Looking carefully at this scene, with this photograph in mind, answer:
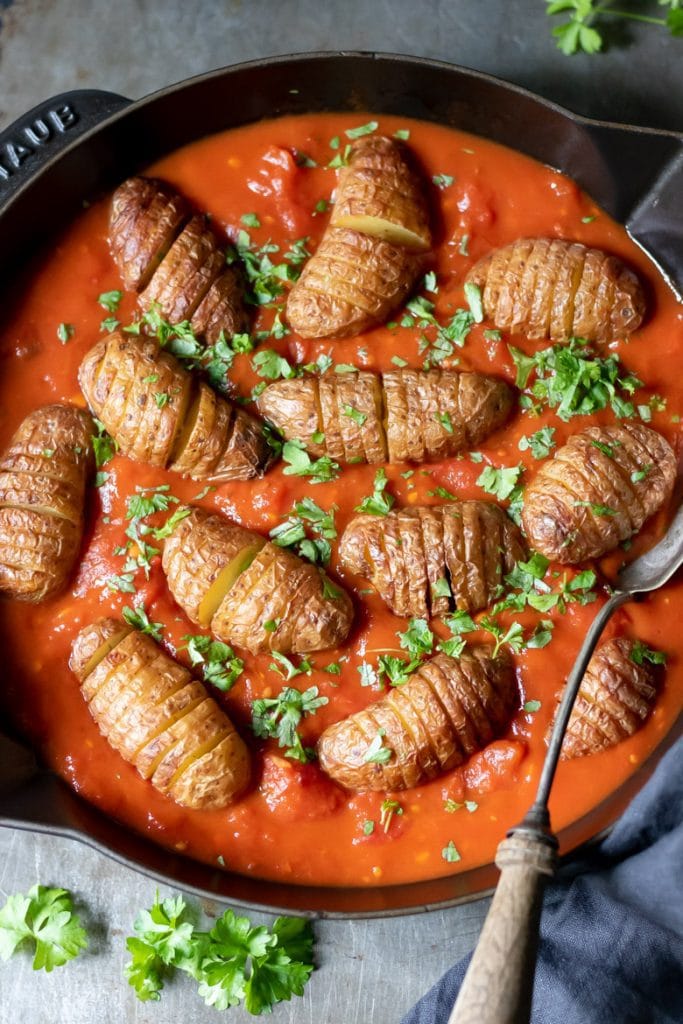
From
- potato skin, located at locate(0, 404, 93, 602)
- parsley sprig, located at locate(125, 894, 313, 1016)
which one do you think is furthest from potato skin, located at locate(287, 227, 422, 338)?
parsley sprig, located at locate(125, 894, 313, 1016)

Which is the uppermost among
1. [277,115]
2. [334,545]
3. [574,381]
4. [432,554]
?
[277,115]

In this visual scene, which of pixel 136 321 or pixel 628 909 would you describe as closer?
pixel 628 909

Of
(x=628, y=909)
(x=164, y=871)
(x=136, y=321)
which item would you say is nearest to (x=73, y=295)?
(x=136, y=321)

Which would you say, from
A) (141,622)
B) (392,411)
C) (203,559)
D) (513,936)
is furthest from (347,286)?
(513,936)

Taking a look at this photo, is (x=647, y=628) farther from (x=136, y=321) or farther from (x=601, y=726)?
(x=136, y=321)

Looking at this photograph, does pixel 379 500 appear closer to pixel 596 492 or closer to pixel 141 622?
pixel 596 492

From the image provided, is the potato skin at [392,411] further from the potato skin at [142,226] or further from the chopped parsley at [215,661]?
the chopped parsley at [215,661]

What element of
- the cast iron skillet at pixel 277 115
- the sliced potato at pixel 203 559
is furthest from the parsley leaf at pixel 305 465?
the cast iron skillet at pixel 277 115
